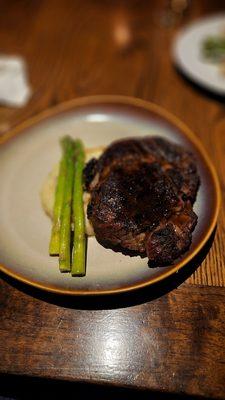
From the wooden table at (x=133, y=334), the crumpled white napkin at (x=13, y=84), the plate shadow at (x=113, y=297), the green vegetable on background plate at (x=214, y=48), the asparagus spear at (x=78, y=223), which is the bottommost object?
the wooden table at (x=133, y=334)

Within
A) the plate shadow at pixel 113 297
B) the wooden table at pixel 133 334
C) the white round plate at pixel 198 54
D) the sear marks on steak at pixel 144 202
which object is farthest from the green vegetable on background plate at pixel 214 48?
the plate shadow at pixel 113 297

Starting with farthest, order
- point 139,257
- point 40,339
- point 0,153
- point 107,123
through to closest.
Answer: point 107,123 < point 0,153 < point 139,257 < point 40,339

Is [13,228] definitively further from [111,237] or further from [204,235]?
[204,235]

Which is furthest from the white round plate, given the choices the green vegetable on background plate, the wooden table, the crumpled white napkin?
the crumpled white napkin

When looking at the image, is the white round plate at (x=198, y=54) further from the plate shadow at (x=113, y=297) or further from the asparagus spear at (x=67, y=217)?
the plate shadow at (x=113, y=297)

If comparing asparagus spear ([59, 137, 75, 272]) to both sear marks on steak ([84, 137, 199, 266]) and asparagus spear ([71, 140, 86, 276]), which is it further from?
sear marks on steak ([84, 137, 199, 266])

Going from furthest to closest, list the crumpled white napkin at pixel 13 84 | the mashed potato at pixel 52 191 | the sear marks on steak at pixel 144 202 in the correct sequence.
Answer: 1. the crumpled white napkin at pixel 13 84
2. the mashed potato at pixel 52 191
3. the sear marks on steak at pixel 144 202

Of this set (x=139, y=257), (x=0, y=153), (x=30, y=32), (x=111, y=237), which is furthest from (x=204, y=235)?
(x=30, y=32)
